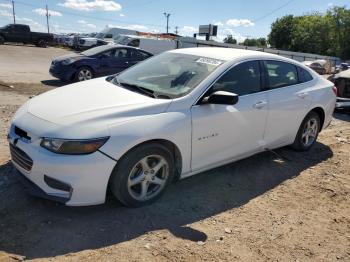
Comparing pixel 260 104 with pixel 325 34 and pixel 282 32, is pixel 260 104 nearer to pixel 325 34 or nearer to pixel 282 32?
pixel 325 34

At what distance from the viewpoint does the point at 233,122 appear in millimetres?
4555

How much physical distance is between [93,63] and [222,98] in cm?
958

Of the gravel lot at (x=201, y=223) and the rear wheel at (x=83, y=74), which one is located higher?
the rear wheel at (x=83, y=74)

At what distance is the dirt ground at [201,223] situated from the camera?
133 inches

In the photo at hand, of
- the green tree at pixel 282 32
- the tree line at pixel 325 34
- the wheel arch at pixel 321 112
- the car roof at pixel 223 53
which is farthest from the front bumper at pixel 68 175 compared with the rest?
the green tree at pixel 282 32

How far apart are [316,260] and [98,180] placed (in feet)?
6.86

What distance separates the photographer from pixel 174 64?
486cm

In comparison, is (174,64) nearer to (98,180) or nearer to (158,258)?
(98,180)

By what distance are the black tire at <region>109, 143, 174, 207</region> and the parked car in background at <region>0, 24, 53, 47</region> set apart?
3585 centimetres

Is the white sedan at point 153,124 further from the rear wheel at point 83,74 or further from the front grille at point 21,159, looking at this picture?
the rear wheel at point 83,74

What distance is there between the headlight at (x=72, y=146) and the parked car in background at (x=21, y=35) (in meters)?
35.9

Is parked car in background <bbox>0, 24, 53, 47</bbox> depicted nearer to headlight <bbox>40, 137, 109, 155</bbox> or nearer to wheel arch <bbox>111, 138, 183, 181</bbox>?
wheel arch <bbox>111, 138, 183, 181</bbox>

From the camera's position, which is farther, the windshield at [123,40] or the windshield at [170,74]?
the windshield at [123,40]

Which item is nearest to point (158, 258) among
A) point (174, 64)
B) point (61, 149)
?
point (61, 149)
